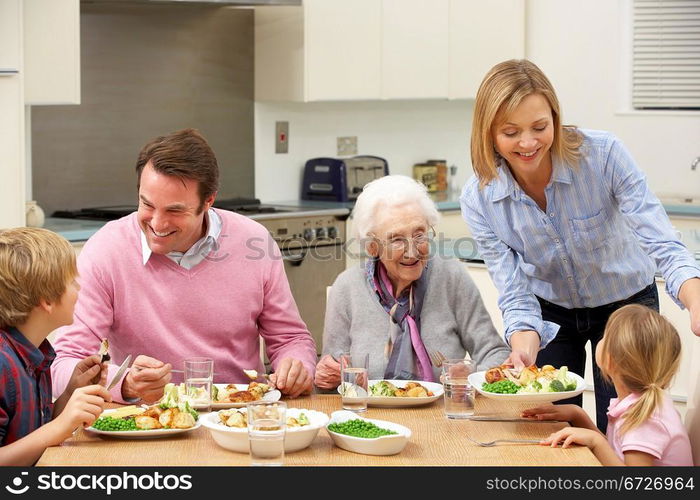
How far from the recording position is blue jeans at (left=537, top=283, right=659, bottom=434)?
2912 millimetres

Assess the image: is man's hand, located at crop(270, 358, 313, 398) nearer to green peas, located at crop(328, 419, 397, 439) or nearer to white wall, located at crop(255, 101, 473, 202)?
green peas, located at crop(328, 419, 397, 439)

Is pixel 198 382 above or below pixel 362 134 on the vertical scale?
below

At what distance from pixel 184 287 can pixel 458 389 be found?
738 millimetres

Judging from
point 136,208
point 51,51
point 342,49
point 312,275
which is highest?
point 342,49

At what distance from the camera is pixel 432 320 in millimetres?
2799

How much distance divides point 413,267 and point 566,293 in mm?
447

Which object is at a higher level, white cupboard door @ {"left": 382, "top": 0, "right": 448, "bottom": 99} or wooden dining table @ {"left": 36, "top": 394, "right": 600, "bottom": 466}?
white cupboard door @ {"left": 382, "top": 0, "right": 448, "bottom": 99}

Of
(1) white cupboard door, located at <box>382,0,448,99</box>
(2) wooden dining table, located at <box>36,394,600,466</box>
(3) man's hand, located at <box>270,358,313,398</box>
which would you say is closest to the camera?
(2) wooden dining table, located at <box>36,394,600,466</box>

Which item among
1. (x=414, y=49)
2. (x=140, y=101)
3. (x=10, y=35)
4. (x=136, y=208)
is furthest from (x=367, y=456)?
(x=414, y=49)

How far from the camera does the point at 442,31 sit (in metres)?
6.25

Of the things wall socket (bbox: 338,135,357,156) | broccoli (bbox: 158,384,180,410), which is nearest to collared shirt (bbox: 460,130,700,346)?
broccoli (bbox: 158,384,180,410)

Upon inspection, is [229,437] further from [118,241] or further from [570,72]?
[570,72]

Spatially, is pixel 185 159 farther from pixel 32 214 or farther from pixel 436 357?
pixel 32 214

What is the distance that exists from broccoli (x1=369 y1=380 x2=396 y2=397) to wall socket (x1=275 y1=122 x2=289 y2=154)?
3686 millimetres
